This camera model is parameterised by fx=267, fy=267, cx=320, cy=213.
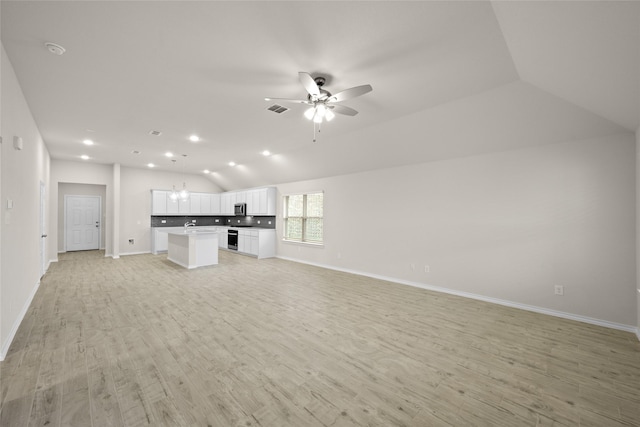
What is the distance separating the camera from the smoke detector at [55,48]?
2.48 metres

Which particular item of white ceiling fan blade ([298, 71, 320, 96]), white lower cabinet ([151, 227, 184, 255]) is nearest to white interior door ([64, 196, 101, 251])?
white lower cabinet ([151, 227, 184, 255])

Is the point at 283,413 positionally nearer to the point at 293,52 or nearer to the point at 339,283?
the point at 293,52

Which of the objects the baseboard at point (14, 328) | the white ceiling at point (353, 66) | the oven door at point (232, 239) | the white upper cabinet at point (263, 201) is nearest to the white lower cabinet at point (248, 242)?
the oven door at point (232, 239)

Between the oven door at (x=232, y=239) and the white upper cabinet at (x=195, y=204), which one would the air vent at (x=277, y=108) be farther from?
the white upper cabinet at (x=195, y=204)

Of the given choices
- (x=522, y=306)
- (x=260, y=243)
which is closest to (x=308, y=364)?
(x=522, y=306)

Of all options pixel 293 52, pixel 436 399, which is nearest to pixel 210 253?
pixel 293 52

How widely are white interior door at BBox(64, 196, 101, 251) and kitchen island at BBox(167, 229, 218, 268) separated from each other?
14.3 ft

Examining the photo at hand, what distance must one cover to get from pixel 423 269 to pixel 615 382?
3.05 meters

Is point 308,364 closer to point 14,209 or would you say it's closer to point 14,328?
point 14,328

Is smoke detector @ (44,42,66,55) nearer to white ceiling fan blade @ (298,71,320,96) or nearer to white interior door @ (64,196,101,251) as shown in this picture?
white ceiling fan blade @ (298,71,320,96)

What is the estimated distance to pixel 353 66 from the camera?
2.78 m

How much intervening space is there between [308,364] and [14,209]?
3.60m

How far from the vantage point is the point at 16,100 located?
3.13 metres

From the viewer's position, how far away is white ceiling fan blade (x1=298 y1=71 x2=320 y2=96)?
241 cm
